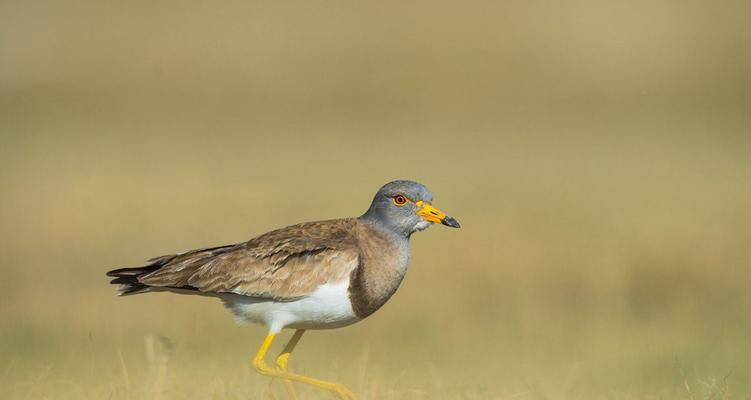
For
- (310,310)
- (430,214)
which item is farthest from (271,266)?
(430,214)

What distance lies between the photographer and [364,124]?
33.7 meters

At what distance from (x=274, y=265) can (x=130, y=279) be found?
114 centimetres

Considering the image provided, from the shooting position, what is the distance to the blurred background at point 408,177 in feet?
38.4

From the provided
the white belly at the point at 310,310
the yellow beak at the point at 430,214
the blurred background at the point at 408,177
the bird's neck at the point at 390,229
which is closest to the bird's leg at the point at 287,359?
the blurred background at the point at 408,177

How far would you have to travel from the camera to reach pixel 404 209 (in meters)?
10.3

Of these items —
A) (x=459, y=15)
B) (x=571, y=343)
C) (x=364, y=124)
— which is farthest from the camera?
(x=459, y=15)

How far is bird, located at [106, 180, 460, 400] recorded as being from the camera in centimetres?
970

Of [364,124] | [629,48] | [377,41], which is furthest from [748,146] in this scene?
[377,41]

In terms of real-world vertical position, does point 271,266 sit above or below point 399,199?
below

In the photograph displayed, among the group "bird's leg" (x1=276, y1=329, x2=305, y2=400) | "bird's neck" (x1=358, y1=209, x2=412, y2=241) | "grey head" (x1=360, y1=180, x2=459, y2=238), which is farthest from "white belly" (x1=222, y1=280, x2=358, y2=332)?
"grey head" (x1=360, y1=180, x2=459, y2=238)

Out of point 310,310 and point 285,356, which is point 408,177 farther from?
point 310,310

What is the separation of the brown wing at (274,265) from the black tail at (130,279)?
0.08 meters

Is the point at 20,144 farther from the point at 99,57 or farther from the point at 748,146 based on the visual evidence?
the point at 748,146

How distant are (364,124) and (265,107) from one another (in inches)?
134
